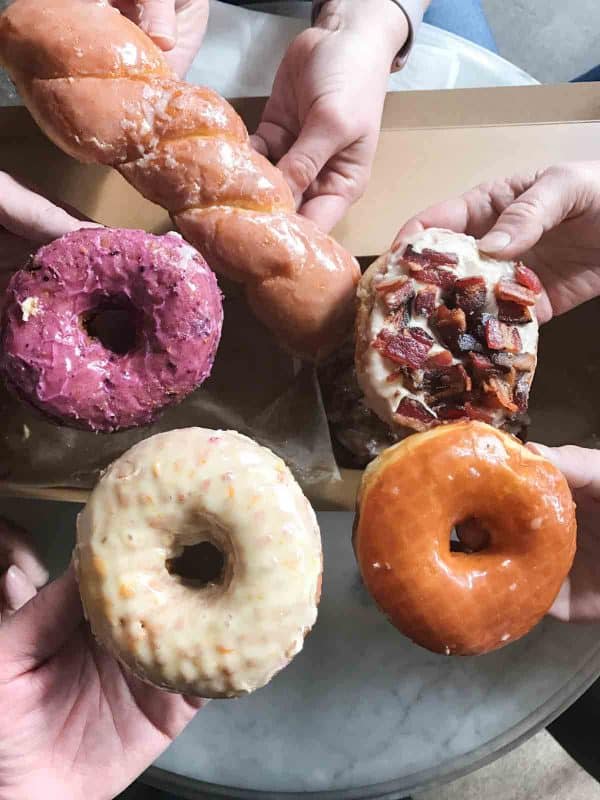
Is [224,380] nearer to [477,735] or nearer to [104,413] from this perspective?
[104,413]

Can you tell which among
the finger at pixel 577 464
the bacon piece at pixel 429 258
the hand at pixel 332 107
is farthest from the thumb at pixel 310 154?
the finger at pixel 577 464

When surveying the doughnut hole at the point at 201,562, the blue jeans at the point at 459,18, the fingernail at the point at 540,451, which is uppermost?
the blue jeans at the point at 459,18

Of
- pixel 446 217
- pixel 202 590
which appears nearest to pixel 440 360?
pixel 446 217

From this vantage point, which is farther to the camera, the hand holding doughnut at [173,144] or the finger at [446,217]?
the finger at [446,217]

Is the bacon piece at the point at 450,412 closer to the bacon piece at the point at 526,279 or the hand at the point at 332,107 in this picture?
the bacon piece at the point at 526,279

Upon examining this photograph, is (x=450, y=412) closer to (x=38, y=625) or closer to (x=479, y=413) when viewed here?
(x=479, y=413)

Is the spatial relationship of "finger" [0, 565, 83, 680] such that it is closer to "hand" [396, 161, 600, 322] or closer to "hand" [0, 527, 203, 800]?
"hand" [0, 527, 203, 800]

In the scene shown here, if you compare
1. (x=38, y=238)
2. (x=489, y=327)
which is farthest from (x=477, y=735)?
(x=38, y=238)
